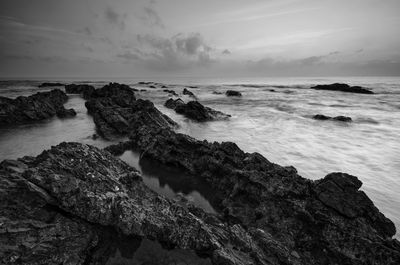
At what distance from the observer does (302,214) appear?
792 cm

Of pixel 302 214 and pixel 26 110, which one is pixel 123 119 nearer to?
pixel 26 110

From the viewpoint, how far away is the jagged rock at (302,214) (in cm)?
678

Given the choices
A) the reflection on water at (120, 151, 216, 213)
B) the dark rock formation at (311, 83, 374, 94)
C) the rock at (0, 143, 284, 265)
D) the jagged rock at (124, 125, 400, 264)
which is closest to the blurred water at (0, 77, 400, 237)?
the reflection on water at (120, 151, 216, 213)

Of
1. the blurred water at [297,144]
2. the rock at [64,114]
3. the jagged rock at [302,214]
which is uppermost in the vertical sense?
the jagged rock at [302,214]

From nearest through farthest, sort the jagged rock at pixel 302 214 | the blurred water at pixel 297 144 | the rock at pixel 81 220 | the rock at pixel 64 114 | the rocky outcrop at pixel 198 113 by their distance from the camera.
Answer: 1. the rock at pixel 81 220
2. the jagged rock at pixel 302 214
3. the blurred water at pixel 297 144
4. the rock at pixel 64 114
5. the rocky outcrop at pixel 198 113

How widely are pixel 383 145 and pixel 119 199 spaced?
992 inches

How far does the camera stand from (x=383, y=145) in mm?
22094

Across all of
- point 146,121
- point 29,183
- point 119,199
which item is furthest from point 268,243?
point 146,121

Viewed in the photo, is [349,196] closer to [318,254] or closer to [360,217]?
[360,217]

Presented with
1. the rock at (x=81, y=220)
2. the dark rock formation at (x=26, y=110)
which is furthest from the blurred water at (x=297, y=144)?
the rock at (x=81, y=220)

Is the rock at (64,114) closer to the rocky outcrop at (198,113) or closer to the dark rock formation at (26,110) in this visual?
the dark rock formation at (26,110)

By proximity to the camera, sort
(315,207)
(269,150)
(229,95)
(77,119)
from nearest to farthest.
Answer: (315,207) → (269,150) → (77,119) → (229,95)

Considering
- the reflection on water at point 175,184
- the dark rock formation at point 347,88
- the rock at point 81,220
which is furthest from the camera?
the dark rock formation at point 347,88

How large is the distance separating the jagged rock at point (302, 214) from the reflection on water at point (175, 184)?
1.81 ft
